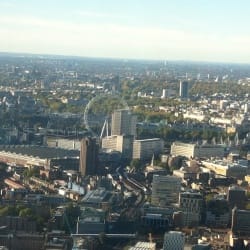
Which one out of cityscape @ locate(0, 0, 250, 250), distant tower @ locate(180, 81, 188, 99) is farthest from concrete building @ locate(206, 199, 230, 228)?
distant tower @ locate(180, 81, 188, 99)

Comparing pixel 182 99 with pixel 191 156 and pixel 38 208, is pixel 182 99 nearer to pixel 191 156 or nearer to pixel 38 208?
pixel 191 156

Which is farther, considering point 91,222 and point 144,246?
point 91,222

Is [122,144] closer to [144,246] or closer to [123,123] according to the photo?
[123,123]

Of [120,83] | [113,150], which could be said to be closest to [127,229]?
[113,150]

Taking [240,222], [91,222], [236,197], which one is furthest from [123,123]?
[91,222]

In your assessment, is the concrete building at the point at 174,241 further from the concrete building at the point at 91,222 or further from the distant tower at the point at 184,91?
the distant tower at the point at 184,91

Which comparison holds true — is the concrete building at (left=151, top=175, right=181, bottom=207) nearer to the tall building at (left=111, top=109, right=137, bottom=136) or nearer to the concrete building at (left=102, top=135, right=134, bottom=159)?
the concrete building at (left=102, top=135, right=134, bottom=159)
